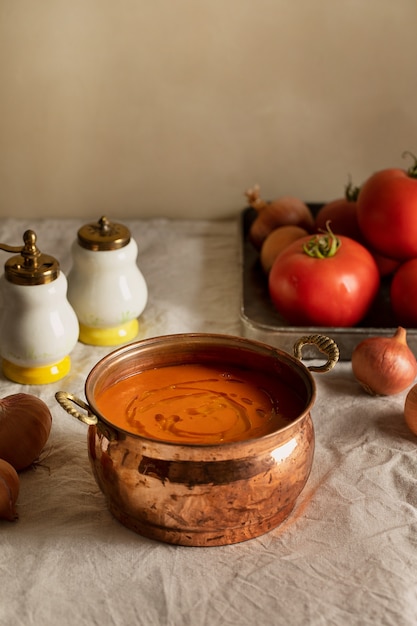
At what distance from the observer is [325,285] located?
1023 millimetres

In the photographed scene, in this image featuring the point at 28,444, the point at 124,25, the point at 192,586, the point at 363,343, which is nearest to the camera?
the point at 192,586

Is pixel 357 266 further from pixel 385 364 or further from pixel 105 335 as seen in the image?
pixel 105 335

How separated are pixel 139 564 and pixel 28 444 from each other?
0.18 metres

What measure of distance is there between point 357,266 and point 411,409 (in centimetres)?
22

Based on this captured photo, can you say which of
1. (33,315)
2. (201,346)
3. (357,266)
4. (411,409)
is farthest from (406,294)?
(33,315)

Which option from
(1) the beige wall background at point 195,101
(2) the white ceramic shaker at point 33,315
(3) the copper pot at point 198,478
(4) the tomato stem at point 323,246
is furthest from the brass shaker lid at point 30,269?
(1) the beige wall background at point 195,101

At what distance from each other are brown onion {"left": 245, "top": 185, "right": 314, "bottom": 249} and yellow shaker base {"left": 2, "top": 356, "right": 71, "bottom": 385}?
1.31ft

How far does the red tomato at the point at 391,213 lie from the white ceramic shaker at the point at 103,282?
30 cm

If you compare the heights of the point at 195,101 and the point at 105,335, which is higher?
the point at 195,101

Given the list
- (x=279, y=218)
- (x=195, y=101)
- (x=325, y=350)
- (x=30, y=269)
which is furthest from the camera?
(x=195, y=101)

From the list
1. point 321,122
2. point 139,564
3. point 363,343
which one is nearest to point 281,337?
point 363,343

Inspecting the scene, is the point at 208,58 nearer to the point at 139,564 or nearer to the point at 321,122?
the point at 321,122

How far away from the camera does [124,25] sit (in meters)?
1.30

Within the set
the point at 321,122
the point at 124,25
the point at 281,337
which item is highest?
the point at 124,25
